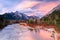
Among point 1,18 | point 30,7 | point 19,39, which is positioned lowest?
point 19,39

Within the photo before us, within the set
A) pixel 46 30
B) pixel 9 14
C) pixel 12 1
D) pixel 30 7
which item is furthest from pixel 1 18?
pixel 46 30

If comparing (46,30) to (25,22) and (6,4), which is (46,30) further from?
(6,4)

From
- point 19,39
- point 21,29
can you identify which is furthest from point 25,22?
point 19,39

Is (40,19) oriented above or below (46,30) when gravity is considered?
above

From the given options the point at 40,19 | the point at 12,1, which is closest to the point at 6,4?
the point at 12,1

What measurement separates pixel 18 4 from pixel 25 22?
0.69 ft

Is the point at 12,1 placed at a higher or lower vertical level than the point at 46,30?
higher

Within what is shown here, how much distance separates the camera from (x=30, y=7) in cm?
155

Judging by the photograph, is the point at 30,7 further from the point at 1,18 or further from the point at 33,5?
the point at 1,18

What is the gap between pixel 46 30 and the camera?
148 centimetres

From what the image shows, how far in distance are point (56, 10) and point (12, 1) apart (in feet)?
1.57

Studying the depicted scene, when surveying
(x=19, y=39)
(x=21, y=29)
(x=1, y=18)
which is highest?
(x=1, y=18)

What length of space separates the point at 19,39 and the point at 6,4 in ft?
1.30

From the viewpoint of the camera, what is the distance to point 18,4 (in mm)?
1533
